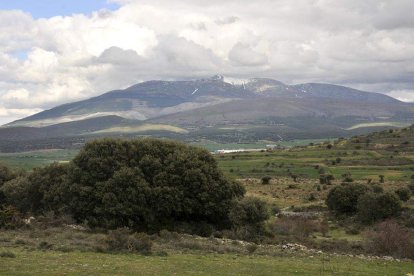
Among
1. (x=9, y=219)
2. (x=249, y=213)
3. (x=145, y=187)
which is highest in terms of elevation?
(x=145, y=187)

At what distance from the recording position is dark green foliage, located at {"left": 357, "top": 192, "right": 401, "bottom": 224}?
2290 inches

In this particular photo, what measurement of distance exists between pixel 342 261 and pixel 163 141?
31.5m

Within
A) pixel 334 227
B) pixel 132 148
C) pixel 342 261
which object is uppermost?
pixel 132 148

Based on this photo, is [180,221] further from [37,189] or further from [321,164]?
[321,164]

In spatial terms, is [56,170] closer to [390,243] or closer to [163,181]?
[163,181]

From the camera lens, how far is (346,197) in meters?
66.1

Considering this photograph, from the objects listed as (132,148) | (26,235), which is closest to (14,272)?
(26,235)

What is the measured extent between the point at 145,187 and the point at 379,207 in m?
27.4

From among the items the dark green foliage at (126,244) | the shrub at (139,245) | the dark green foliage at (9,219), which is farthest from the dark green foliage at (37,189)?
the shrub at (139,245)

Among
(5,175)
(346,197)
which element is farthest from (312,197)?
(5,175)

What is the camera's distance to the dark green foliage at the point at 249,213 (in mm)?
47562

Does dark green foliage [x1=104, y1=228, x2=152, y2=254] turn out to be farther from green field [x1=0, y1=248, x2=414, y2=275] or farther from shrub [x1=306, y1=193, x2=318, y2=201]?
shrub [x1=306, y1=193, x2=318, y2=201]

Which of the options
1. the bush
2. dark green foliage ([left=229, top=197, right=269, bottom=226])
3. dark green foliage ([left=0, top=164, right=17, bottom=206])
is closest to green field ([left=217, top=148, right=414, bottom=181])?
dark green foliage ([left=0, top=164, right=17, bottom=206])

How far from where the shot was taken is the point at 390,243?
120 ft
